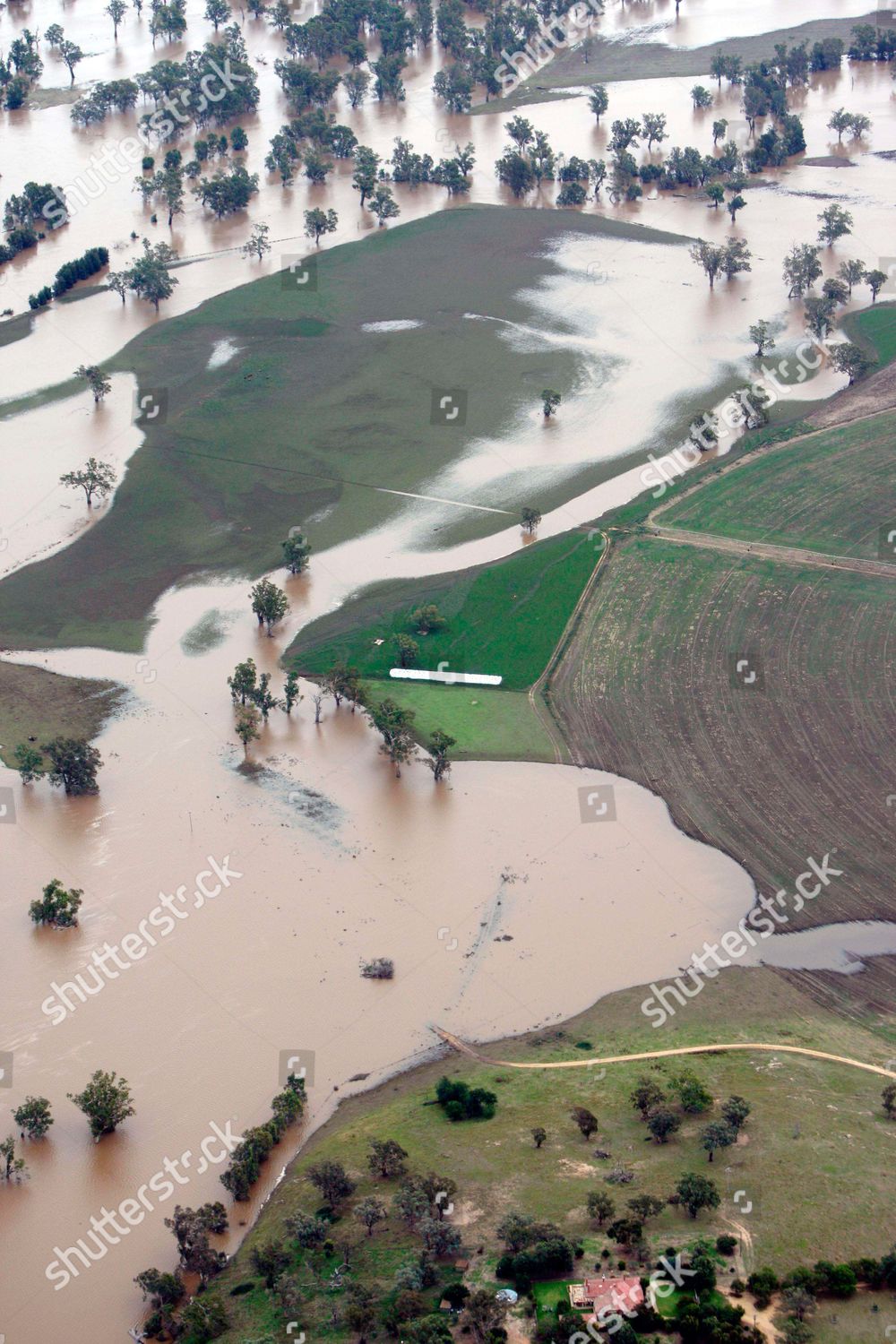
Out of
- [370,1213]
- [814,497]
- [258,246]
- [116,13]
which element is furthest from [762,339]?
[116,13]

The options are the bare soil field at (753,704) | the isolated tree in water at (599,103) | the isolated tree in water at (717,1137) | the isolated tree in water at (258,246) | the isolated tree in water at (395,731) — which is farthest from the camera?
the isolated tree in water at (599,103)

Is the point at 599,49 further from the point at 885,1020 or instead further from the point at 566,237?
the point at 885,1020

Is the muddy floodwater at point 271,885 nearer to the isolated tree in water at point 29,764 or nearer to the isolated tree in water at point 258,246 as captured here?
the isolated tree in water at point 29,764

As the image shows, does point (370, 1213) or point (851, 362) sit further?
point (851, 362)

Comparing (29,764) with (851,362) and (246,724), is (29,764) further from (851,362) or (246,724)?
(851,362)

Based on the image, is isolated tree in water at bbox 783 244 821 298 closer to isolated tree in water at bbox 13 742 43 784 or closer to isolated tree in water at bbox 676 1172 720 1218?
isolated tree in water at bbox 13 742 43 784

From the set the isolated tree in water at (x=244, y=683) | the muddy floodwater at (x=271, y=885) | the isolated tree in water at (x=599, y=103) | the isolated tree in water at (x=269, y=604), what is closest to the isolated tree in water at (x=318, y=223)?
the muddy floodwater at (x=271, y=885)
